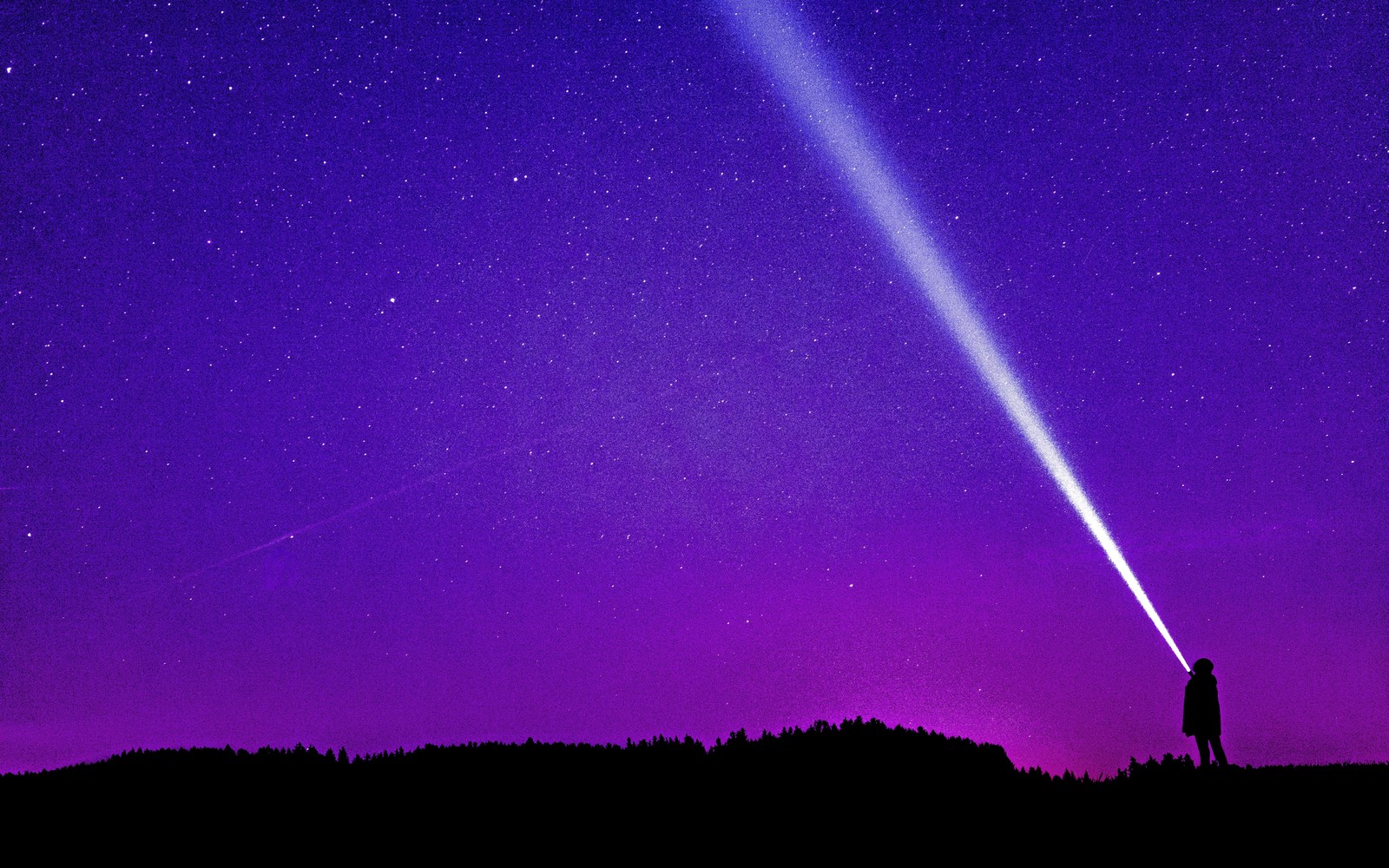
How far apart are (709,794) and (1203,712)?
684cm

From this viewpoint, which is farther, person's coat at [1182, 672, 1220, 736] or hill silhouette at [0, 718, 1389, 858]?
person's coat at [1182, 672, 1220, 736]

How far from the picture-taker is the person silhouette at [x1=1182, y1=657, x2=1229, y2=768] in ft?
36.9

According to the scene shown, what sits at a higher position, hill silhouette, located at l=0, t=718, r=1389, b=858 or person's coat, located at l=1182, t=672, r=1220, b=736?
person's coat, located at l=1182, t=672, r=1220, b=736

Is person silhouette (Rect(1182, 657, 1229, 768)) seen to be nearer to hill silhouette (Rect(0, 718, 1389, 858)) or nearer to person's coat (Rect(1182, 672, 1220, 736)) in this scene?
person's coat (Rect(1182, 672, 1220, 736))

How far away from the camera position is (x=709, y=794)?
10.1 meters

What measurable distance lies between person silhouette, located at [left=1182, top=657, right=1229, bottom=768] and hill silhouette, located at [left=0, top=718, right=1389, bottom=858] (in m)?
0.99

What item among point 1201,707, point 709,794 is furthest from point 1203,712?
point 709,794

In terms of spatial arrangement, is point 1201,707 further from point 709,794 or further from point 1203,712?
point 709,794

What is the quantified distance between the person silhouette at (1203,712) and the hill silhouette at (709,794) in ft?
3.24

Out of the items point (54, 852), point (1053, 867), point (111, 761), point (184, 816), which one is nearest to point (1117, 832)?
point (1053, 867)

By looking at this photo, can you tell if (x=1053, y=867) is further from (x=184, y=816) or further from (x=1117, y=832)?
(x=184, y=816)

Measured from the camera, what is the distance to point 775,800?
31.8 feet

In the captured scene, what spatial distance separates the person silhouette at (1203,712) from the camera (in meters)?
11.2

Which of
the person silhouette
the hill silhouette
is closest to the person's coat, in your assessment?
the person silhouette
